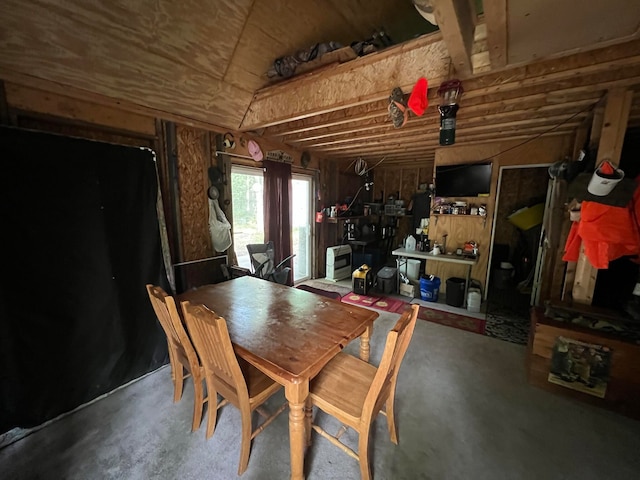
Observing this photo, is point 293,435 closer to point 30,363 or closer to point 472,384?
Result: point 472,384

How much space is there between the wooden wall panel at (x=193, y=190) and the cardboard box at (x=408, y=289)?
305 centimetres

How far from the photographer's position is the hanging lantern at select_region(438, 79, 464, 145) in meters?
1.80

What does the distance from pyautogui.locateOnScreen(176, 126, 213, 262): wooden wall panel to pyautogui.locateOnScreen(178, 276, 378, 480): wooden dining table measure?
0.76m

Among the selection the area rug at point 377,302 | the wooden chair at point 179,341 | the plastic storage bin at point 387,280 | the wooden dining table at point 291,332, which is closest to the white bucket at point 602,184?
the wooden dining table at point 291,332

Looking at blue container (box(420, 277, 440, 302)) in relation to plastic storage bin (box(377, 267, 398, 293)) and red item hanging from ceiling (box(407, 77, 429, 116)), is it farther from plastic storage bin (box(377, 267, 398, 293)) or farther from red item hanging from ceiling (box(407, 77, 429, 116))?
red item hanging from ceiling (box(407, 77, 429, 116))

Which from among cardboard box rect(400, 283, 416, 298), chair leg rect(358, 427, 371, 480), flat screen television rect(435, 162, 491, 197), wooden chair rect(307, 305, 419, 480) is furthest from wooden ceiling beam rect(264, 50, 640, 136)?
cardboard box rect(400, 283, 416, 298)

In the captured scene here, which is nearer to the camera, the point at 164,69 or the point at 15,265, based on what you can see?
the point at 15,265

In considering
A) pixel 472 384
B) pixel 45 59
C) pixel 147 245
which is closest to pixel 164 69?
pixel 45 59

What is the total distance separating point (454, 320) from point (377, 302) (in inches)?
41.5

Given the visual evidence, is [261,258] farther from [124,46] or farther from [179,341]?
[124,46]

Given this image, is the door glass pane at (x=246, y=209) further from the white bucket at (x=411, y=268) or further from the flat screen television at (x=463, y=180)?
the flat screen television at (x=463, y=180)

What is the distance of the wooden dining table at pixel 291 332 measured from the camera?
122 cm

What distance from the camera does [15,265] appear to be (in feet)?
5.30

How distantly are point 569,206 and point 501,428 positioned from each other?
205cm
